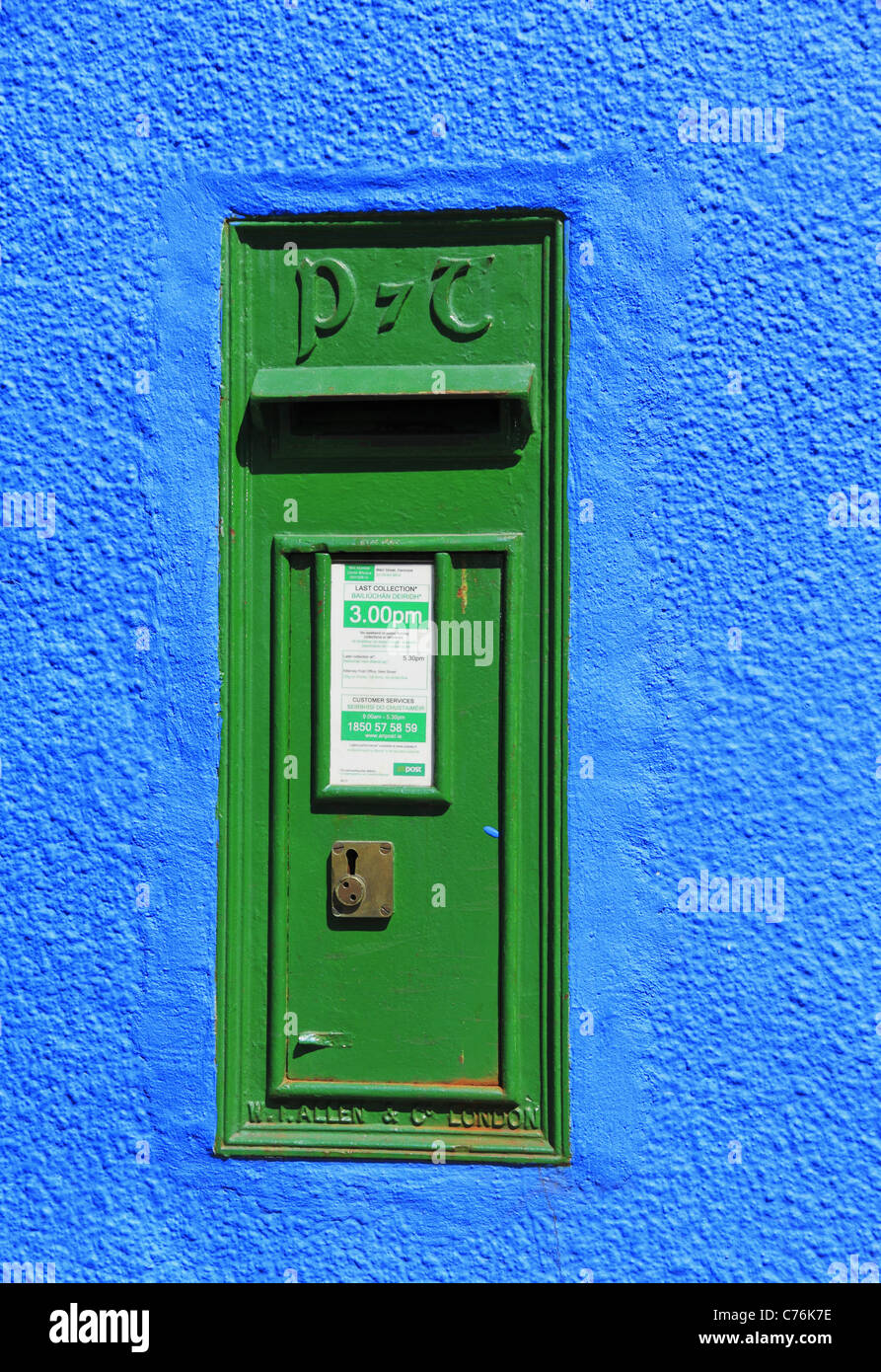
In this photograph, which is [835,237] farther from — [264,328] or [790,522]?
[264,328]

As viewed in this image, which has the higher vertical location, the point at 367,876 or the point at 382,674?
the point at 382,674

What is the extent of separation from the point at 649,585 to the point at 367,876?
2.93ft

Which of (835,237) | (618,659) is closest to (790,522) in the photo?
(618,659)

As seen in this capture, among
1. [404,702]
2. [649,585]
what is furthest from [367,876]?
[649,585]

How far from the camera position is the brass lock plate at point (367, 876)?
6.92 ft

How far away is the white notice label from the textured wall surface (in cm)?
30

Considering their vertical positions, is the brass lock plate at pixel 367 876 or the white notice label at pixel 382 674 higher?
the white notice label at pixel 382 674

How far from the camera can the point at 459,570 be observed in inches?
83.8

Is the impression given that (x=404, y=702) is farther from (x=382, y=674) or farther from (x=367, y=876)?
(x=367, y=876)

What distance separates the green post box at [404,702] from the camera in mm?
2113

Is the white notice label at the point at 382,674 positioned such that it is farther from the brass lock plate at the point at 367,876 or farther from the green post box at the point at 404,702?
the brass lock plate at the point at 367,876

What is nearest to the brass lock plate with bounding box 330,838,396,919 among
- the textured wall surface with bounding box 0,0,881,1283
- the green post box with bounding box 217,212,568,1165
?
the green post box with bounding box 217,212,568,1165

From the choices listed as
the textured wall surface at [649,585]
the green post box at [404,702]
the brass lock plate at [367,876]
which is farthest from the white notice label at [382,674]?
the textured wall surface at [649,585]

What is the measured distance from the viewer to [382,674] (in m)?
2.14
